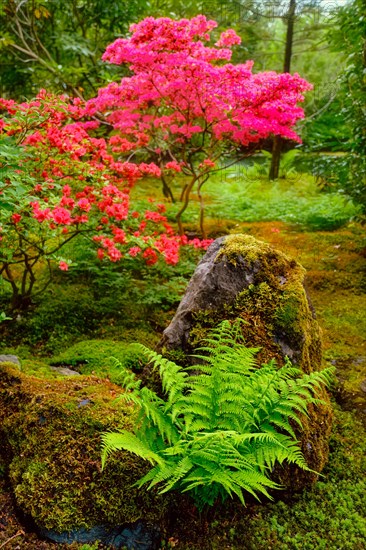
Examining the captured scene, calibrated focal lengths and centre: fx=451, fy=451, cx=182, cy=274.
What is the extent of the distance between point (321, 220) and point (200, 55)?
4020mm

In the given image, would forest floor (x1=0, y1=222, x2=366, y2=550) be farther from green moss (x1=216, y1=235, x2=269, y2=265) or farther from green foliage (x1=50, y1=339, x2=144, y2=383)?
green moss (x1=216, y1=235, x2=269, y2=265)

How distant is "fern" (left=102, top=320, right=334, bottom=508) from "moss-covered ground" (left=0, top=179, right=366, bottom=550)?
8.7 inches

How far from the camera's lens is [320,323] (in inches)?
195

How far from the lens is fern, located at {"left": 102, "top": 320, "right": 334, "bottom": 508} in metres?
2.21

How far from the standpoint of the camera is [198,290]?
3158 millimetres

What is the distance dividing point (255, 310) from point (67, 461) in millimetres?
1508

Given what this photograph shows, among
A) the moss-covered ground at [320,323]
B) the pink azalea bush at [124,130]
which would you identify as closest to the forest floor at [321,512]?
the moss-covered ground at [320,323]

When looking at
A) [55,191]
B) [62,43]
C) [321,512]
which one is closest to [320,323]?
[321,512]

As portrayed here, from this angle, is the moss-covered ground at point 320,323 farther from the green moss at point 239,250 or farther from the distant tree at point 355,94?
the green moss at point 239,250

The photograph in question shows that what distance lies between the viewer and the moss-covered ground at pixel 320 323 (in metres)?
2.38

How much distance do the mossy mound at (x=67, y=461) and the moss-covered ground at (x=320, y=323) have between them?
13cm

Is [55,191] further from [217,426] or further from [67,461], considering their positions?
Result: [217,426]

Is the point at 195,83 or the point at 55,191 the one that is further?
the point at 195,83

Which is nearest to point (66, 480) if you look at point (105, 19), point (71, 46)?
point (71, 46)
